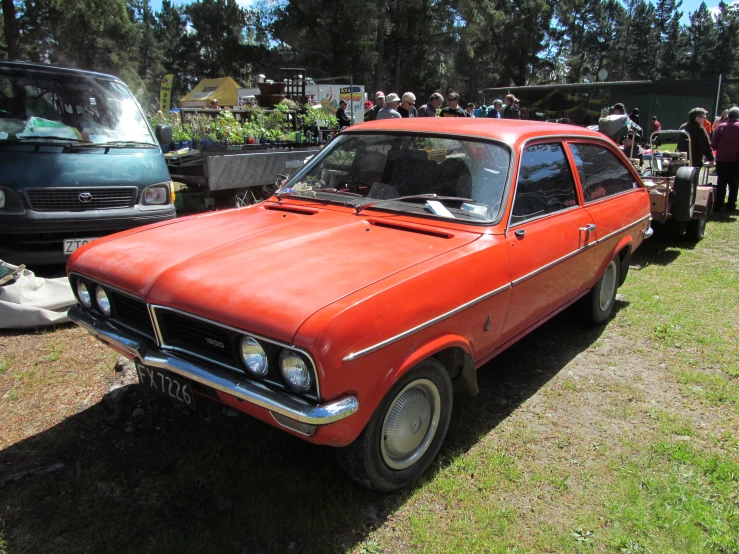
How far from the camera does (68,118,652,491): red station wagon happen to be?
210 centimetres

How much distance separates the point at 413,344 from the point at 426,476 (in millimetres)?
855

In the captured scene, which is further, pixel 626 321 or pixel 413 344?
pixel 626 321

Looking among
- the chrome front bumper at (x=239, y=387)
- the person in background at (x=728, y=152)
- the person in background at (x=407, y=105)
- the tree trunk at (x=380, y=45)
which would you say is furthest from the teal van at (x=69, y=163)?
the tree trunk at (x=380, y=45)

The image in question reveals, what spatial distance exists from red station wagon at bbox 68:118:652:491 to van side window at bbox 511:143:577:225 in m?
0.01

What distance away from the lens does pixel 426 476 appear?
9.02 ft

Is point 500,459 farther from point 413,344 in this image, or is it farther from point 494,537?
point 413,344

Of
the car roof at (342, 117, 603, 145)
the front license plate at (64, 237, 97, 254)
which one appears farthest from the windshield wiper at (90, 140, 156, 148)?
the car roof at (342, 117, 603, 145)

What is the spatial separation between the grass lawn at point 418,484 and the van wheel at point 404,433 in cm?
14

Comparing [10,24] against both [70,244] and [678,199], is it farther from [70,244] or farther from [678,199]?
[678,199]

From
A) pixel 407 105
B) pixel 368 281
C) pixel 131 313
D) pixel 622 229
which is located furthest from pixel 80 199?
pixel 407 105

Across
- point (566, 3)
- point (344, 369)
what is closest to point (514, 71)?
point (566, 3)

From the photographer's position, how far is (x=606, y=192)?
4348 millimetres

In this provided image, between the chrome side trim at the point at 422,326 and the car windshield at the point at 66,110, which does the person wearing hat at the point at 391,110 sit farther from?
the chrome side trim at the point at 422,326

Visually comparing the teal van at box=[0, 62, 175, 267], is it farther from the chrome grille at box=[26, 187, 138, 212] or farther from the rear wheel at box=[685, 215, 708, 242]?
the rear wheel at box=[685, 215, 708, 242]
